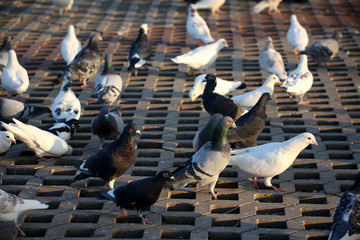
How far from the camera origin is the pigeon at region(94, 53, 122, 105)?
7.68 m

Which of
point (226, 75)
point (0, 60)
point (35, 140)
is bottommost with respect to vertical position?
point (226, 75)

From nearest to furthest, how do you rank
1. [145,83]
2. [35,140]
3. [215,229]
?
[215,229] < [35,140] < [145,83]

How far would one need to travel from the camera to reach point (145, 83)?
8.96 m

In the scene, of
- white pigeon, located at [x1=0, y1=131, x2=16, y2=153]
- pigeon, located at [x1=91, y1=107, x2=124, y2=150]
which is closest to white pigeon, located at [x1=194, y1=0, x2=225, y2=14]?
pigeon, located at [x1=91, y1=107, x2=124, y2=150]

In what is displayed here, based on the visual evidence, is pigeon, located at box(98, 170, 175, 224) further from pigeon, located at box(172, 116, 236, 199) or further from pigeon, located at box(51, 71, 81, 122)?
pigeon, located at box(51, 71, 81, 122)

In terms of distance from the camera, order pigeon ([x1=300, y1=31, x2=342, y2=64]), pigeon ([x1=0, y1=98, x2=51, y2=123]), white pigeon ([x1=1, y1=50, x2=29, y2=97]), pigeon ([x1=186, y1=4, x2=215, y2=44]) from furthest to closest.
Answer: pigeon ([x1=186, y1=4, x2=215, y2=44]), pigeon ([x1=300, y1=31, x2=342, y2=64]), white pigeon ([x1=1, y1=50, x2=29, y2=97]), pigeon ([x1=0, y1=98, x2=51, y2=123])

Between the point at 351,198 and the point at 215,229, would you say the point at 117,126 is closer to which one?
the point at 215,229

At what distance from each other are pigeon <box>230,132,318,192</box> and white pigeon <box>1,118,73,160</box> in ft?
6.74

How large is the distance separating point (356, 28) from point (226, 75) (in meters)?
4.10

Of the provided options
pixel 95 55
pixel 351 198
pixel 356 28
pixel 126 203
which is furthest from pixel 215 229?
pixel 356 28

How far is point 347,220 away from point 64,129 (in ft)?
12.1

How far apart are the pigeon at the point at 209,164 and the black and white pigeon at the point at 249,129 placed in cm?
83

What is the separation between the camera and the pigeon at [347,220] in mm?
4355

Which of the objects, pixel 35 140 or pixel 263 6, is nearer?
pixel 35 140
